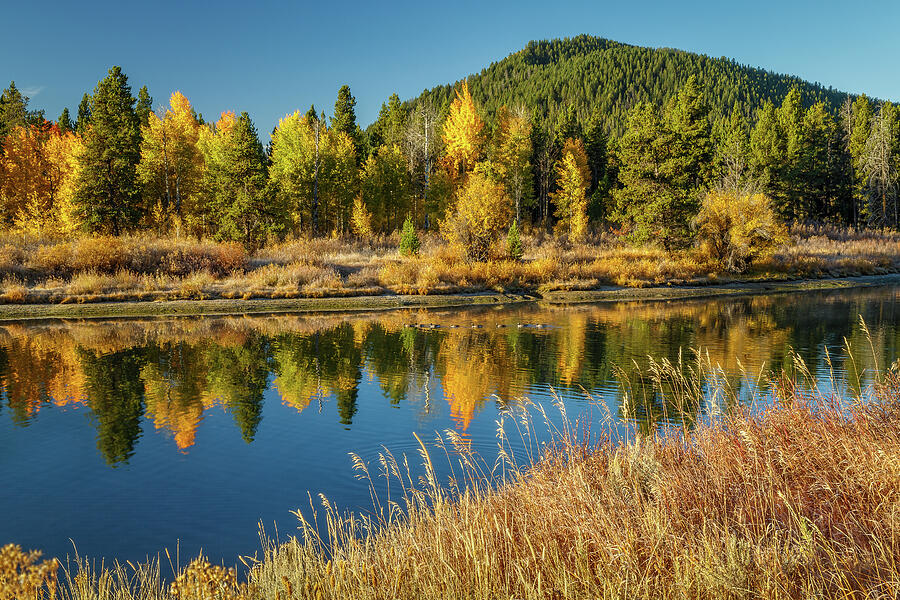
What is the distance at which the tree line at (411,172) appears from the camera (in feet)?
137

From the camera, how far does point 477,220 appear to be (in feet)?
120

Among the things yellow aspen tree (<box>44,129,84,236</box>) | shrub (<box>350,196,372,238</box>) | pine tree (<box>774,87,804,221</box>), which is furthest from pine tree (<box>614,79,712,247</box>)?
yellow aspen tree (<box>44,129,84,236</box>)

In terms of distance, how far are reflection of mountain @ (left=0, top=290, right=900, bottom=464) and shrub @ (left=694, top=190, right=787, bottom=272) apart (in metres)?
12.7

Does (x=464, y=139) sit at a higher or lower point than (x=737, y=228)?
higher

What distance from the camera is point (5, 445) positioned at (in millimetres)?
9836

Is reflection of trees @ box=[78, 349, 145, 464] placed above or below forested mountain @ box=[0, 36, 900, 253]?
below

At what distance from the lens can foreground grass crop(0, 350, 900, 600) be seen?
12.0 ft

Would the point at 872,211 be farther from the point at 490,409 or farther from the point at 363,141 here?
the point at 490,409

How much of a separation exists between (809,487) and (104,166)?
46.3 metres

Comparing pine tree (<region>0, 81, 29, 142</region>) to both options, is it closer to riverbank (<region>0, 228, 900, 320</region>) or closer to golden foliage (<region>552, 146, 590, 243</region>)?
riverbank (<region>0, 228, 900, 320</region>)

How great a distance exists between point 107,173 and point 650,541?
4610cm

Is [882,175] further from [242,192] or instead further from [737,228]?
[242,192]

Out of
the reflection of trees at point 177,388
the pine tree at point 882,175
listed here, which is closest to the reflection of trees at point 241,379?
the reflection of trees at point 177,388

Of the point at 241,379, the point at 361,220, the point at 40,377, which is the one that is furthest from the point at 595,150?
the point at 40,377
